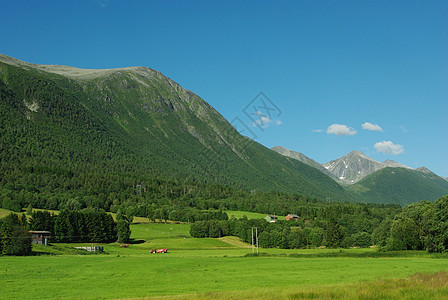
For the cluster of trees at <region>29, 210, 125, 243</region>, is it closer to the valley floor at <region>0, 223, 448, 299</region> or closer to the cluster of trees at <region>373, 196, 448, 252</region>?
the valley floor at <region>0, 223, 448, 299</region>

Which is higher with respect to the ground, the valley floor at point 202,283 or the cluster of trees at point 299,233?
the valley floor at point 202,283

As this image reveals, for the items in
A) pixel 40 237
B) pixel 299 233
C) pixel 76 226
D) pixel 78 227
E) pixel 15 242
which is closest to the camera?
pixel 15 242

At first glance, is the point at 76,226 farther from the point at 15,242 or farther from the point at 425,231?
the point at 425,231

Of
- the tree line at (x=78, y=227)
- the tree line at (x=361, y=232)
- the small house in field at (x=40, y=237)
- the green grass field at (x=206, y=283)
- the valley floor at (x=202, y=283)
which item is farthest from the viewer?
the tree line at (x=78, y=227)

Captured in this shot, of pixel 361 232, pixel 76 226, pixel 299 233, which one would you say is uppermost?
pixel 76 226

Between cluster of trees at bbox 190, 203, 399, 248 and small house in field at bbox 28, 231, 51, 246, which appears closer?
small house in field at bbox 28, 231, 51, 246

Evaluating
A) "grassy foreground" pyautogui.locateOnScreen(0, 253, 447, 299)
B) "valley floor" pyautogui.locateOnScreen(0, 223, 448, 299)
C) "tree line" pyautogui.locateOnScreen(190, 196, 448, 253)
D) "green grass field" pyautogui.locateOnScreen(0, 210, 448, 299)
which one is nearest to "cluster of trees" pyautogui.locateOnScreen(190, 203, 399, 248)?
"tree line" pyautogui.locateOnScreen(190, 196, 448, 253)

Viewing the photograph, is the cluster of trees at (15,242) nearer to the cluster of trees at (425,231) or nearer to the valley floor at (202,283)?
the valley floor at (202,283)

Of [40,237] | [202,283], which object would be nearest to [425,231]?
[202,283]

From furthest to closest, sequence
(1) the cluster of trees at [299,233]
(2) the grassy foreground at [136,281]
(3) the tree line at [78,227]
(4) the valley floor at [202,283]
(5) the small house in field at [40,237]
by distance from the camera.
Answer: (1) the cluster of trees at [299,233] → (3) the tree line at [78,227] → (5) the small house in field at [40,237] → (2) the grassy foreground at [136,281] → (4) the valley floor at [202,283]

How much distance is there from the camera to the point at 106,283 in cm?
4156

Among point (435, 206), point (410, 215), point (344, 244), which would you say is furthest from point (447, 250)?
point (344, 244)

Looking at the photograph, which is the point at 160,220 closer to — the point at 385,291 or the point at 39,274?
the point at 39,274

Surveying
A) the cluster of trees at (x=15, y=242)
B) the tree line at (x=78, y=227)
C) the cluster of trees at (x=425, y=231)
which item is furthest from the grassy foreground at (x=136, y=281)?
the tree line at (x=78, y=227)
